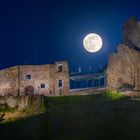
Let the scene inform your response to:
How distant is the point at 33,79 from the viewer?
5750 centimetres

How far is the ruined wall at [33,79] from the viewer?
187 feet

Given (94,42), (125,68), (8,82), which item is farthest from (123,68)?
(8,82)

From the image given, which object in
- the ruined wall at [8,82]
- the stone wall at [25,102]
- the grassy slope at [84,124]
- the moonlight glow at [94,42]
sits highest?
the moonlight glow at [94,42]

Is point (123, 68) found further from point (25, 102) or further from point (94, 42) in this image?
point (25, 102)

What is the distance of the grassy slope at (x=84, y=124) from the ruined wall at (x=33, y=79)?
14038mm

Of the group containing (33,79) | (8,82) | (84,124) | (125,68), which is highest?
(125,68)

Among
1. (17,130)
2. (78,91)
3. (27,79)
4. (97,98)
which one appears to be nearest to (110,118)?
(17,130)

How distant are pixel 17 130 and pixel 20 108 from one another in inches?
492

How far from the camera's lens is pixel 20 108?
46.2 meters

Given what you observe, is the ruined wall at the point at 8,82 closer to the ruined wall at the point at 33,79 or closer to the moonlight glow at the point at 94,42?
the ruined wall at the point at 33,79

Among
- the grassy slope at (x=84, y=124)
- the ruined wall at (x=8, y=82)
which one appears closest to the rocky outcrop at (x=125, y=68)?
the grassy slope at (x=84, y=124)

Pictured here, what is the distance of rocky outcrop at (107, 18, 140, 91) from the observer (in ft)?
169

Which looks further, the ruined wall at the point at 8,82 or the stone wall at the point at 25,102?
the ruined wall at the point at 8,82

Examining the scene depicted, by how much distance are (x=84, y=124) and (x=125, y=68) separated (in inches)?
856
